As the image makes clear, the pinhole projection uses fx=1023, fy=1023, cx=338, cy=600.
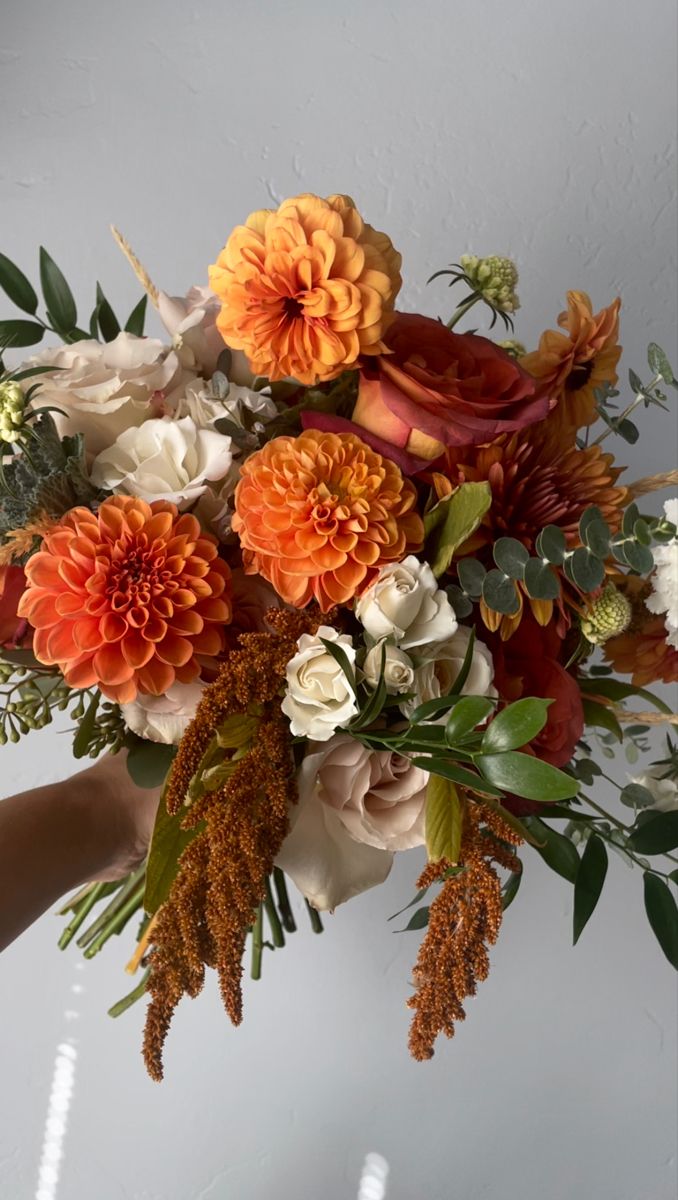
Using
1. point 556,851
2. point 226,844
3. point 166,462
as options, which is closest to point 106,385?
point 166,462

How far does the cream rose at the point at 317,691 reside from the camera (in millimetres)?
514

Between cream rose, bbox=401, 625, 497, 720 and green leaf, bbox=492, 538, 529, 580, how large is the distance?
4 cm

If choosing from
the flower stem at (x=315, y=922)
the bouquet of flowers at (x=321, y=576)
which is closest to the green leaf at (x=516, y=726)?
the bouquet of flowers at (x=321, y=576)

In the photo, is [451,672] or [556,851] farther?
[556,851]

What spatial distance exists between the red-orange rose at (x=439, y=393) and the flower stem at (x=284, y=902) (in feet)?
1.45

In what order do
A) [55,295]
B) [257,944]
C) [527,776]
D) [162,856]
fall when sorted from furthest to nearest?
1. [257,944]
2. [55,295]
3. [162,856]
4. [527,776]

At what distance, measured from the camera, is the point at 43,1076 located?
1.04 m

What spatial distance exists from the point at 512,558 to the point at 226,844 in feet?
0.69

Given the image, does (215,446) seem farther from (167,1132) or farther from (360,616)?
(167,1132)

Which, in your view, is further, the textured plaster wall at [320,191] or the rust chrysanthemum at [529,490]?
the textured plaster wall at [320,191]

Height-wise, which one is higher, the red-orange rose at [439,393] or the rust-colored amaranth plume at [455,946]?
the red-orange rose at [439,393]

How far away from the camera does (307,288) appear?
21.7 inches

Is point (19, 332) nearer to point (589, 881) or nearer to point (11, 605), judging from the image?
point (11, 605)

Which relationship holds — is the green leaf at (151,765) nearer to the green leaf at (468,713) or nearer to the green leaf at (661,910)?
the green leaf at (468,713)
